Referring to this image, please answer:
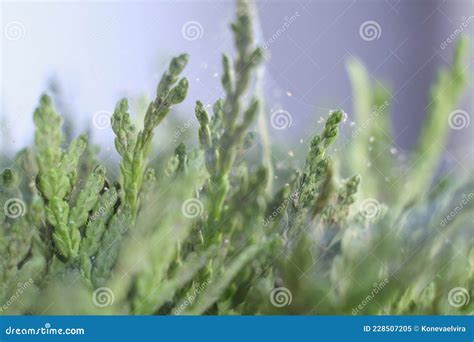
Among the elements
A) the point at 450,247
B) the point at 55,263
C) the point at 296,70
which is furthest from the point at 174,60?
the point at 450,247

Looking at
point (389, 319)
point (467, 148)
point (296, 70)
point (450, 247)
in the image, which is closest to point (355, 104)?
point (296, 70)

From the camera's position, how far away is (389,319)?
2.01 m

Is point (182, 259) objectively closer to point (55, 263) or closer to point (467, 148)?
point (55, 263)

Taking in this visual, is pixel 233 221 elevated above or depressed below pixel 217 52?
below

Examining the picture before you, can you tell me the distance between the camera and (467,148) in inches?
79.5

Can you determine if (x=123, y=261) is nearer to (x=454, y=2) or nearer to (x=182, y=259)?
(x=182, y=259)

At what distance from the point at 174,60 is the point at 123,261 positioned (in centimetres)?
57

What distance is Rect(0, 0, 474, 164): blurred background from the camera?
1993 millimetres

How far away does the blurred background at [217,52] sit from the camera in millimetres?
1993

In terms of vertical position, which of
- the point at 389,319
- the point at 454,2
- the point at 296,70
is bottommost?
the point at 389,319

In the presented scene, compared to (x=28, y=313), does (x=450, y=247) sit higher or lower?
higher

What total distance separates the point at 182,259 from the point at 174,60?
0.55m

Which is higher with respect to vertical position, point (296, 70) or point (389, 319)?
point (296, 70)

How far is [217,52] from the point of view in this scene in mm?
1988
